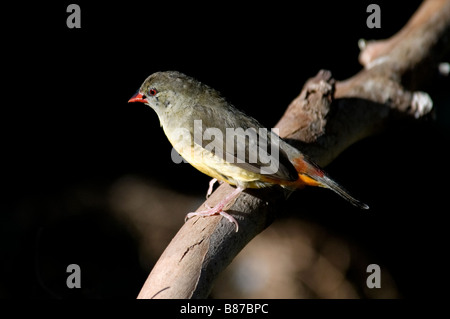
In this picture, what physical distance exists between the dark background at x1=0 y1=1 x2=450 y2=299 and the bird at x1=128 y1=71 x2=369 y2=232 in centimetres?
164

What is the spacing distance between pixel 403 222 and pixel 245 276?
2.01 meters

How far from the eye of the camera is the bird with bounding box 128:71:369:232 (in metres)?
3.38

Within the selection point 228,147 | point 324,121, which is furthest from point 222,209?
point 324,121

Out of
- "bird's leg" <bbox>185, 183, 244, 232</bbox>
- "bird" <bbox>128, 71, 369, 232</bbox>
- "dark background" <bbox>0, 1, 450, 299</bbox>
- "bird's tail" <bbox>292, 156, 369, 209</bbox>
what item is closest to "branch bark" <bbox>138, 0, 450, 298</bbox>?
"bird's leg" <bbox>185, 183, 244, 232</bbox>

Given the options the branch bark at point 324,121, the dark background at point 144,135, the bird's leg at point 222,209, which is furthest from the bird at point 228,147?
the dark background at point 144,135

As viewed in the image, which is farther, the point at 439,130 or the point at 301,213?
the point at 439,130

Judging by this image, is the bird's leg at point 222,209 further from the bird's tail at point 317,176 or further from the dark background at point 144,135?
the dark background at point 144,135

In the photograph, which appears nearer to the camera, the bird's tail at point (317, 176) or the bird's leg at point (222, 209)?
the bird's leg at point (222, 209)

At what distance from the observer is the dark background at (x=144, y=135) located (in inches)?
211

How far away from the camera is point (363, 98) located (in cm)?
446

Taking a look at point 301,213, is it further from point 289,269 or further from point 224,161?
point 224,161

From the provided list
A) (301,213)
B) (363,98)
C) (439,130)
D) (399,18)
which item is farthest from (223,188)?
(399,18)

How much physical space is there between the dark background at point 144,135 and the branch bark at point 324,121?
0.38 metres

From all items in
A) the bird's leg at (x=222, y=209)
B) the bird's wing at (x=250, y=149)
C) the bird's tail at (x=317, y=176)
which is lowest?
Result: the bird's leg at (x=222, y=209)
